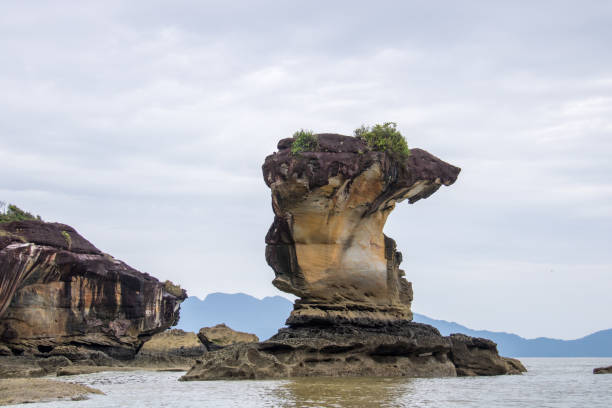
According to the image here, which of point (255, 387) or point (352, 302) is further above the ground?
point (352, 302)

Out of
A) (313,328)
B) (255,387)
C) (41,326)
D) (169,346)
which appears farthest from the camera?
(169,346)

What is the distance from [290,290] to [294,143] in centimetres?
631

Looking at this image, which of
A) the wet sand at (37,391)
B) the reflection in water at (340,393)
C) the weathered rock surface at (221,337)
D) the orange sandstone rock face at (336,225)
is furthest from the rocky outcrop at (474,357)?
the weathered rock surface at (221,337)

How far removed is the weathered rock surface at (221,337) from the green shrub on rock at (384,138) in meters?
22.9

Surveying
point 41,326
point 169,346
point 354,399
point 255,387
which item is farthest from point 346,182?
point 169,346

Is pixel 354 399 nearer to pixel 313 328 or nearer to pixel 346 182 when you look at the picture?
pixel 313 328

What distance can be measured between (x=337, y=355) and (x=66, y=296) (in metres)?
19.9

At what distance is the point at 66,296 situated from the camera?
1474 inches

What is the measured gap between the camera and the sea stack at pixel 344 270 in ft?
80.2

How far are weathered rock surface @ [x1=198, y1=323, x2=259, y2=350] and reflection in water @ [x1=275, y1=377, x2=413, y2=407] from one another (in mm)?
25015

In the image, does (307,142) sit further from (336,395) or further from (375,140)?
(336,395)

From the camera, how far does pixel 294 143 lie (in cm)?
2666

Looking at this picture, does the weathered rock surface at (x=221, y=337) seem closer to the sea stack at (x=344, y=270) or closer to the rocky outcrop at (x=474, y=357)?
the sea stack at (x=344, y=270)

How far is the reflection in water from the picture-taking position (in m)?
14.7
